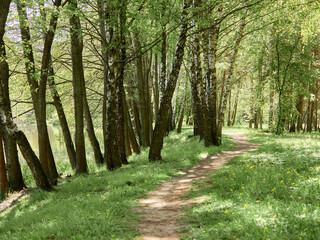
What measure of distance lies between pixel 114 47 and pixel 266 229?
30.3 feet

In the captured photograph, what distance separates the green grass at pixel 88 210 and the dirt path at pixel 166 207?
0.26 meters

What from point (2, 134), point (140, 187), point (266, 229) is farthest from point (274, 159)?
point (2, 134)

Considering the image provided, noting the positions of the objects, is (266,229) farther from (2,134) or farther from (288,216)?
(2,134)

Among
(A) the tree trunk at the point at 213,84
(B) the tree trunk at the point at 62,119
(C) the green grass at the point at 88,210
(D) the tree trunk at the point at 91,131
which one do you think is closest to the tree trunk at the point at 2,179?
(C) the green grass at the point at 88,210

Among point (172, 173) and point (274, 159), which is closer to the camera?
point (274, 159)

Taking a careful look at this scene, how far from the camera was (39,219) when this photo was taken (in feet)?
20.6

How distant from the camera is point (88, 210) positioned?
236 inches

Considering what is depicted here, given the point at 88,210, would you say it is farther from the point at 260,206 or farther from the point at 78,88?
the point at 78,88

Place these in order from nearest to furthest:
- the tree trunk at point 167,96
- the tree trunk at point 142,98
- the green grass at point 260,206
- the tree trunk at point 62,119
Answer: the green grass at point 260,206
the tree trunk at point 167,96
the tree trunk at point 62,119
the tree trunk at point 142,98

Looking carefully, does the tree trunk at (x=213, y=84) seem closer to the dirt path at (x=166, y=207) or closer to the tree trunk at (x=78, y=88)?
the dirt path at (x=166, y=207)

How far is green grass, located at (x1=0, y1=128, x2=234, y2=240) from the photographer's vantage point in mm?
5042

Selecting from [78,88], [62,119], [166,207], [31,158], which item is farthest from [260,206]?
[62,119]

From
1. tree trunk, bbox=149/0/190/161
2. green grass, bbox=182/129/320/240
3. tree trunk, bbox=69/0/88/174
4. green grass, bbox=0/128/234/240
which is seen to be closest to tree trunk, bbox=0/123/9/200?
green grass, bbox=0/128/234/240

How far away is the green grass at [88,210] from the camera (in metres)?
5.04
